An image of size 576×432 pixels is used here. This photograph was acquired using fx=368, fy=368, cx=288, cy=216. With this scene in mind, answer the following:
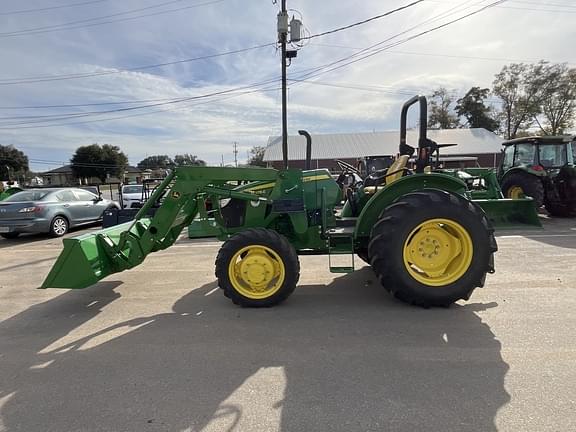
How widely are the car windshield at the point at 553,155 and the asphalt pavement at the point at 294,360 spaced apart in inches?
291

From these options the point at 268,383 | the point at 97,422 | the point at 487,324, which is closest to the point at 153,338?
the point at 97,422

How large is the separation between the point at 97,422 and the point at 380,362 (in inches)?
78.5

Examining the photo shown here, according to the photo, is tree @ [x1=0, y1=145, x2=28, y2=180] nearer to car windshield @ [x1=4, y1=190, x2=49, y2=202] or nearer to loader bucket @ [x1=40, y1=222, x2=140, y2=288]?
car windshield @ [x1=4, y1=190, x2=49, y2=202]

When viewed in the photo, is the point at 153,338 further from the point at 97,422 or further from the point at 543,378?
the point at 543,378

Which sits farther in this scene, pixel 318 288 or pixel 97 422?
pixel 318 288

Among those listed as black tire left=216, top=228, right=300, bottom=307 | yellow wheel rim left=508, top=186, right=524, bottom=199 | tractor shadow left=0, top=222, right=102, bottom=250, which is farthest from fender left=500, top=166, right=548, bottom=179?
tractor shadow left=0, top=222, right=102, bottom=250

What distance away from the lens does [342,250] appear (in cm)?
421

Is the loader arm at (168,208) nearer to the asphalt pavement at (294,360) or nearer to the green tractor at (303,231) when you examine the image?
the green tractor at (303,231)

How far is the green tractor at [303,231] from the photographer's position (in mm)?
3773

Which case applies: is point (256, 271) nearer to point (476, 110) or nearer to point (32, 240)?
point (32, 240)

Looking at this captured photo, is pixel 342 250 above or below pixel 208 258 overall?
above

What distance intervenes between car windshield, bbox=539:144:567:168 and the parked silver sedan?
1333cm

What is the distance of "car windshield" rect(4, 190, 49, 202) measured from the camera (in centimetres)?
984

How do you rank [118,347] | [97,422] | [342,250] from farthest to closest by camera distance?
[342,250]
[118,347]
[97,422]
